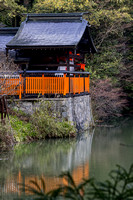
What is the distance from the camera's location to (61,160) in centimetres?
1184

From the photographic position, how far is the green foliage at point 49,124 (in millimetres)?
15211

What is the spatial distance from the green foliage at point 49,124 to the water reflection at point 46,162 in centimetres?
50

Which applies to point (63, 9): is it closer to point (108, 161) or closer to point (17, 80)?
point (17, 80)

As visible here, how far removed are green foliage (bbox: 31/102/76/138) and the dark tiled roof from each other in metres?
3.07

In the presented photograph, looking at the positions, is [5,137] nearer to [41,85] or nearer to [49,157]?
[49,157]

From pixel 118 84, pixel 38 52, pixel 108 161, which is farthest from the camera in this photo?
pixel 118 84

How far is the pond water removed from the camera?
9.15m

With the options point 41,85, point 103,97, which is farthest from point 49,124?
point 103,97

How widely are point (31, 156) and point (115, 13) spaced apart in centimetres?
1719

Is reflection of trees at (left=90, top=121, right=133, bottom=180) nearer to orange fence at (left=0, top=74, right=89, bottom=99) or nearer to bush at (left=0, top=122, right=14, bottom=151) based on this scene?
orange fence at (left=0, top=74, right=89, bottom=99)

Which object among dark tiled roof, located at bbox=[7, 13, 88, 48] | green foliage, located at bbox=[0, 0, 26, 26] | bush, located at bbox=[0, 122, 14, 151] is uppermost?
green foliage, located at bbox=[0, 0, 26, 26]

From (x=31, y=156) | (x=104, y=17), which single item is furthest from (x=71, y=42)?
(x=104, y=17)

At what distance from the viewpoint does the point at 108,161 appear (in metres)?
11.5

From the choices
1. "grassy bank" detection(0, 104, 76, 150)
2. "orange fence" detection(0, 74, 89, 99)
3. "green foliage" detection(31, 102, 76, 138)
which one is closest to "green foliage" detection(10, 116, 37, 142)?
"grassy bank" detection(0, 104, 76, 150)
